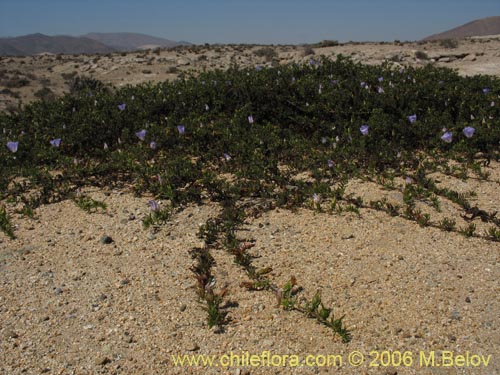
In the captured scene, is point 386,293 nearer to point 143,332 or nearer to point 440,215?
point 440,215

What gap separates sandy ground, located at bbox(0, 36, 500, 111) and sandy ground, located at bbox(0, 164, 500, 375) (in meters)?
10.4

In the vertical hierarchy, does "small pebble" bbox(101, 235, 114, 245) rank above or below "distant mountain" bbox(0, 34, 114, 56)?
below

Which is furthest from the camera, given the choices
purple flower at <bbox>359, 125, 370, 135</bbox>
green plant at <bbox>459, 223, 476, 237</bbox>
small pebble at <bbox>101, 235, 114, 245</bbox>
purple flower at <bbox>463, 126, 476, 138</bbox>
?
purple flower at <bbox>359, 125, 370, 135</bbox>

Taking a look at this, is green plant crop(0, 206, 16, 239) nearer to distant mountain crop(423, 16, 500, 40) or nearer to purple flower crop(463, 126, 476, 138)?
purple flower crop(463, 126, 476, 138)

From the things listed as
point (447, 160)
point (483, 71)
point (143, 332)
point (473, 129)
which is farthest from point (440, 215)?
point (483, 71)

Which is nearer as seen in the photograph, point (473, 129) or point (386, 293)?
point (386, 293)

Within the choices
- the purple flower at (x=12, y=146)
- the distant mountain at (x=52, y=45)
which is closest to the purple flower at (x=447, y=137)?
the purple flower at (x=12, y=146)

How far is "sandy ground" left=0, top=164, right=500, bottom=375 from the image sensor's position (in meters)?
2.50

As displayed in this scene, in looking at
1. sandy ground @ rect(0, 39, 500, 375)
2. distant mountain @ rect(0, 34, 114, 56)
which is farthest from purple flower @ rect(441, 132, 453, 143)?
distant mountain @ rect(0, 34, 114, 56)

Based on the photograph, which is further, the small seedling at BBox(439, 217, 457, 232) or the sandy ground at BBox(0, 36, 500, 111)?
the sandy ground at BBox(0, 36, 500, 111)

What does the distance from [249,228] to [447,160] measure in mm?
2410

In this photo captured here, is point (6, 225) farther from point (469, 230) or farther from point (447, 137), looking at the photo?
point (447, 137)

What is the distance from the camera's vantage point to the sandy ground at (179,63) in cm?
1628

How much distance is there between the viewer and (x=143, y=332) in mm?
2697
